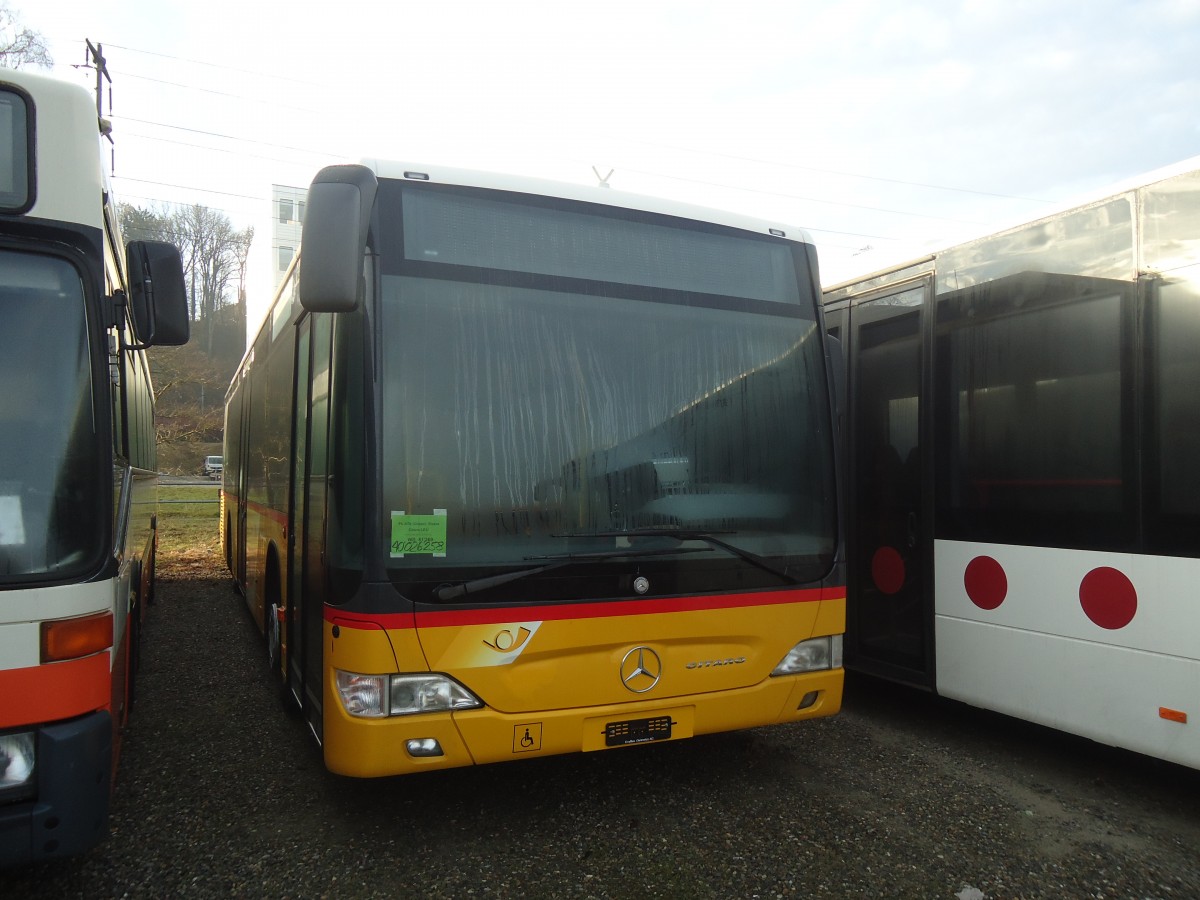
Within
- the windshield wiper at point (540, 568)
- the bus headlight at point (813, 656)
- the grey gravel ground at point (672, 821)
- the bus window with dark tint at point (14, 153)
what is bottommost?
the grey gravel ground at point (672, 821)

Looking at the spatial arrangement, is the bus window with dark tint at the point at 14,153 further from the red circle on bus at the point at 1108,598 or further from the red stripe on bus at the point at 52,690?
the red circle on bus at the point at 1108,598

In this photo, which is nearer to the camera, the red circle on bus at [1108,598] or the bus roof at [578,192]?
the bus roof at [578,192]

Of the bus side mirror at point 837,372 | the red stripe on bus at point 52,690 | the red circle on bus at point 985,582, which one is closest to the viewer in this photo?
the red stripe on bus at point 52,690

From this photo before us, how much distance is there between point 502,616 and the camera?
11.1 ft

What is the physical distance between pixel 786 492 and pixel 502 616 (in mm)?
1513

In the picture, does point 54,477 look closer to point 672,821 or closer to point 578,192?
point 578,192

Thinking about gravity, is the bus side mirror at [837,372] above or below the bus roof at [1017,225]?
below

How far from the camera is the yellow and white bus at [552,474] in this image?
131 inches

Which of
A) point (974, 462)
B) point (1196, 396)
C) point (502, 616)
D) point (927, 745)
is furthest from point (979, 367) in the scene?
point (502, 616)

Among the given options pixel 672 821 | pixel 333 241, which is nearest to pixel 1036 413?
pixel 672 821

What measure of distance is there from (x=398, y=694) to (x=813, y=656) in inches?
78.1

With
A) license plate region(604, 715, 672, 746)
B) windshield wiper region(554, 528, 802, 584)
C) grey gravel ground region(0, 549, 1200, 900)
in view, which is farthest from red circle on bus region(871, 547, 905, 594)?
license plate region(604, 715, 672, 746)

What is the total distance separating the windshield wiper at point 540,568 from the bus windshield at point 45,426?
3.96ft

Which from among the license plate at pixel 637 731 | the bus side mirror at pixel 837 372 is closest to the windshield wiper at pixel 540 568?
the license plate at pixel 637 731
